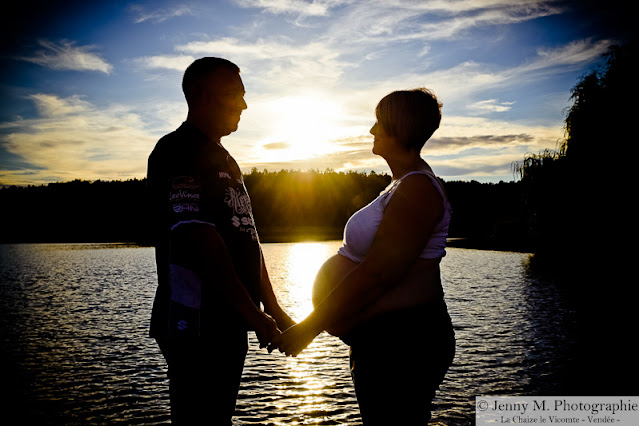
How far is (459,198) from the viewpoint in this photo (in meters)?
102

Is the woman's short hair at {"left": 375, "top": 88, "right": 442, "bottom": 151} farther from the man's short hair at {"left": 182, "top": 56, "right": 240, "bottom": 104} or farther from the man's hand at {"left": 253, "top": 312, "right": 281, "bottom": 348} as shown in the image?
the man's hand at {"left": 253, "top": 312, "right": 281, "bottom": 348}

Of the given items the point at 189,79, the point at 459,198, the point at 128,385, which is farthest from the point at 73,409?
the point at 459,198

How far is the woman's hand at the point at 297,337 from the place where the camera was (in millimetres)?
2330

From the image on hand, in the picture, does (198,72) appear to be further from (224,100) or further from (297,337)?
(297,337)

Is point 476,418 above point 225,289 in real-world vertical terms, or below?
below

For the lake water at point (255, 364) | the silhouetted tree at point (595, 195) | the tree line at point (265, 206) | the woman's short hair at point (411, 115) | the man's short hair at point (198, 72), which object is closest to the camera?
the woman's short hair at point (411, 115)

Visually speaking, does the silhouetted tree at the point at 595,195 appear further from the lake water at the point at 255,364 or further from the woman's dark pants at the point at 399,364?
the woman's dark pants at the point at 399,364

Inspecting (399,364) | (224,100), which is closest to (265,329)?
→ (399,364)

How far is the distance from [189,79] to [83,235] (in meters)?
108

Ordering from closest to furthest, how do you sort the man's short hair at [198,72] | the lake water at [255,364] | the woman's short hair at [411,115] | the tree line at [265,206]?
the woman's short hair at [411,115] < the man's short hair at [198,72] < the lake water at [255,364] < the tree line at [265,206]

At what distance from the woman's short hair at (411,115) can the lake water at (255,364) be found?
537cm

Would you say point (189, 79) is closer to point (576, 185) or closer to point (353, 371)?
point (353, 371)

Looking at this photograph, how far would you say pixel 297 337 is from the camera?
2.37m

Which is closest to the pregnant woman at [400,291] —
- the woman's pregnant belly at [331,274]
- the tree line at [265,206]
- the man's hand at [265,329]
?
the woman's pregnant belly at [331,274]
